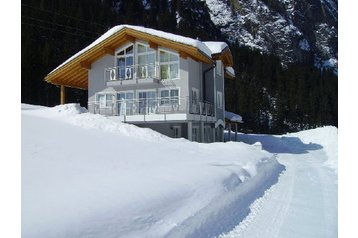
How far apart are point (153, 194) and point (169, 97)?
14777 mm

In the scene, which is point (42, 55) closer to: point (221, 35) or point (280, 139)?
point (280, 139)

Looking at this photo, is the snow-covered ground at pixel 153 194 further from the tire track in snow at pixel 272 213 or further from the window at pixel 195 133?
the window at pixel 195 133

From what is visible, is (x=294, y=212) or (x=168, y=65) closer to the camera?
(x=294, y=212)

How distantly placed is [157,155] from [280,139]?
23250mm

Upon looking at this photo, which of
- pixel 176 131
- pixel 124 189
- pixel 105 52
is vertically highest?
pixel 105 52

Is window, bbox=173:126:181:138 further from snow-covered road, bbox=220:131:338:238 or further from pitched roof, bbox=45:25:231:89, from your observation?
snow-covered road, bbox=220:131:338:238

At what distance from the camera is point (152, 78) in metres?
21.5

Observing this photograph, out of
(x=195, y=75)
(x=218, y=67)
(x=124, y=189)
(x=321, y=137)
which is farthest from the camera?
(x=321, y=137)

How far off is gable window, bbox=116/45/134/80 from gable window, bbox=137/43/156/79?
1.84ft

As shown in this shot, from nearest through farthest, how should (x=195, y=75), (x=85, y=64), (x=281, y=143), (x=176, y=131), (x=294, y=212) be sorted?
1. (x=294, y=212)
2. (x=176, y=131)
3. (x=195, y=75)
4. (x=85, y=64)
5. (x=281, y=143)

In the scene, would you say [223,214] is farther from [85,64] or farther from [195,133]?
[85,64]

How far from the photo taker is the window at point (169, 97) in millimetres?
21391

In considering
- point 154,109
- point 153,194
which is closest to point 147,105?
point 154,109

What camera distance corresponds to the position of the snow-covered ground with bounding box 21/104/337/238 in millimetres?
4984
